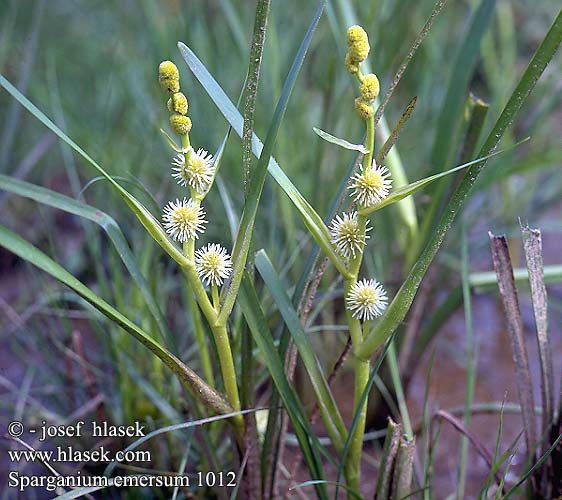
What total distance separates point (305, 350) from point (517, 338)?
203 millimetres

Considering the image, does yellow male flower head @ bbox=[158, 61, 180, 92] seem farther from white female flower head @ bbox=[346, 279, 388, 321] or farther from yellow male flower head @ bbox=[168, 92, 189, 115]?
white female flower head @ bbox=[346, 279, 388, 321]

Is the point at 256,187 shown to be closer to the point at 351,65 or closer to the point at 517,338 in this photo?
the point at 351,65

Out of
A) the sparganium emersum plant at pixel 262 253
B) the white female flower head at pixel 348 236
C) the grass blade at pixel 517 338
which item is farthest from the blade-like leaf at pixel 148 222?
the grass blade at pixel 517 338

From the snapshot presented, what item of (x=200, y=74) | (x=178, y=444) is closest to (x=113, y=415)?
(x=178, y=444)

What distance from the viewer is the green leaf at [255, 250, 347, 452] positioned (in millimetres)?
537

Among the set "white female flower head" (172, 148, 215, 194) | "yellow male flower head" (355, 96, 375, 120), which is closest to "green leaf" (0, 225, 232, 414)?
"white female flower head" (172, 148, 215, 194)

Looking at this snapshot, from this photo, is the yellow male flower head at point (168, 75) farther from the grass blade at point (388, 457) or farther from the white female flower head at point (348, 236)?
the grass blade at point (388, 457)

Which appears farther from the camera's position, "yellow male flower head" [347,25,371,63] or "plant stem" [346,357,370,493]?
"plant stem" [346,357,370,493]

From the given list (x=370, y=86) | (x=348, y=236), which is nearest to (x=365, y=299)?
(x=348, y=236)

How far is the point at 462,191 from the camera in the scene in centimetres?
47

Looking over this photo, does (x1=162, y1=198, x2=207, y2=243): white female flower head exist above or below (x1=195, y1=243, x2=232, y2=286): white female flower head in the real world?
above

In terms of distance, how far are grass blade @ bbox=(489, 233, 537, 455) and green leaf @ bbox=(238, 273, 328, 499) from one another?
195 millimetres

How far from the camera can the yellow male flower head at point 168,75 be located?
44 cm

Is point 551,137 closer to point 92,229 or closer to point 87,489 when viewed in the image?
point 92,229
